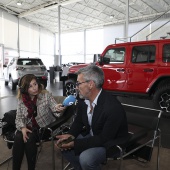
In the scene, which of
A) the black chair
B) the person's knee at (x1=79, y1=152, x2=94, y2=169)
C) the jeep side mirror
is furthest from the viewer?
the jeep side mirror

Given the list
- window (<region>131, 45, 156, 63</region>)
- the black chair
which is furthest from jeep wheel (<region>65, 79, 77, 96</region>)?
the black chair

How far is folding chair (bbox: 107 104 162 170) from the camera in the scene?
1.62 m

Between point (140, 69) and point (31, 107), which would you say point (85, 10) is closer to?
point (140, 69)

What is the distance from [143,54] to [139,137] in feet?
10.7

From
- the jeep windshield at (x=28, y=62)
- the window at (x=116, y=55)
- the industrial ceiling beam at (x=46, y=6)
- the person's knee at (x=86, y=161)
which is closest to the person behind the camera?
the person's knee at (x=86, y=161)

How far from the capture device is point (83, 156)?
5.03 ft

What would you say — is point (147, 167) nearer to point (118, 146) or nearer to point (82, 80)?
point (118, 146)

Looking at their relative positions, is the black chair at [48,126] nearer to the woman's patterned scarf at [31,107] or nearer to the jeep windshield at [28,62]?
the woman's patterned scarf at [31,107]

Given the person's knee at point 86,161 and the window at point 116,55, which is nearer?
the person's knee at point 86,161

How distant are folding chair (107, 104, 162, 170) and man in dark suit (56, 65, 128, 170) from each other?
90 mm

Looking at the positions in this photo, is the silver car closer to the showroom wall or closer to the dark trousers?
the dark trousers

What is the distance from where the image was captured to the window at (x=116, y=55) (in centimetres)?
507

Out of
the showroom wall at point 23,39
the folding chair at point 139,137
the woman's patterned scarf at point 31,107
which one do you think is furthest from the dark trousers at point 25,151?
the showroom wall at point 23,39

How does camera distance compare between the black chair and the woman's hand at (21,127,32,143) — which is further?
the black chair
